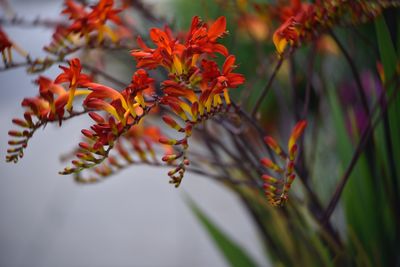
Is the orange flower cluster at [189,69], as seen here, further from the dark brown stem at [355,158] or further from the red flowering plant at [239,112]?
the dark brown stem at [355,158]

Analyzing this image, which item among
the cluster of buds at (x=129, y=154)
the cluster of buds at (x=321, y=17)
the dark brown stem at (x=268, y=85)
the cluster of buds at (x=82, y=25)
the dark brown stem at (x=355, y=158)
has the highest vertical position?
the cluster of buds at (x=82, y=25)

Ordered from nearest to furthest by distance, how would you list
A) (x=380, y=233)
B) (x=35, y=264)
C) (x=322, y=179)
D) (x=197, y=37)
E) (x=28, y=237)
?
(x=197, y=37) < (x=380, y=233) < (x=322, y=179) < (x=35, y=264) < (x=28, y=237)

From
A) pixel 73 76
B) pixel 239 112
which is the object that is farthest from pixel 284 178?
pixel 73 76

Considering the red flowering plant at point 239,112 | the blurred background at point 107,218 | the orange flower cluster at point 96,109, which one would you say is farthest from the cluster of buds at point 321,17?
the blurred background at point 107,218

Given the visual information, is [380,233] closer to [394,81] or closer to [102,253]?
[394,81]

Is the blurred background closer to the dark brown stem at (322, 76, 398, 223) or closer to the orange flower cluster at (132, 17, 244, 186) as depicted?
the dark brown stem at (322, 76, 398, 223)

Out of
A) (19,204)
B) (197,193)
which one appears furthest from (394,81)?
(19,204)

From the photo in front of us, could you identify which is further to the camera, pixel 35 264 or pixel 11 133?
pixel 35 264

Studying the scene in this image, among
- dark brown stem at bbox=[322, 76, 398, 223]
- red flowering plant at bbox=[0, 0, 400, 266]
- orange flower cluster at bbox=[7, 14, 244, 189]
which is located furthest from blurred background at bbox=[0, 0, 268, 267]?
orange flower cluster at bbox=[7, 14, 244, 189]

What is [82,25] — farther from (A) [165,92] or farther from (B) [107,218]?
(B) [107,218]
